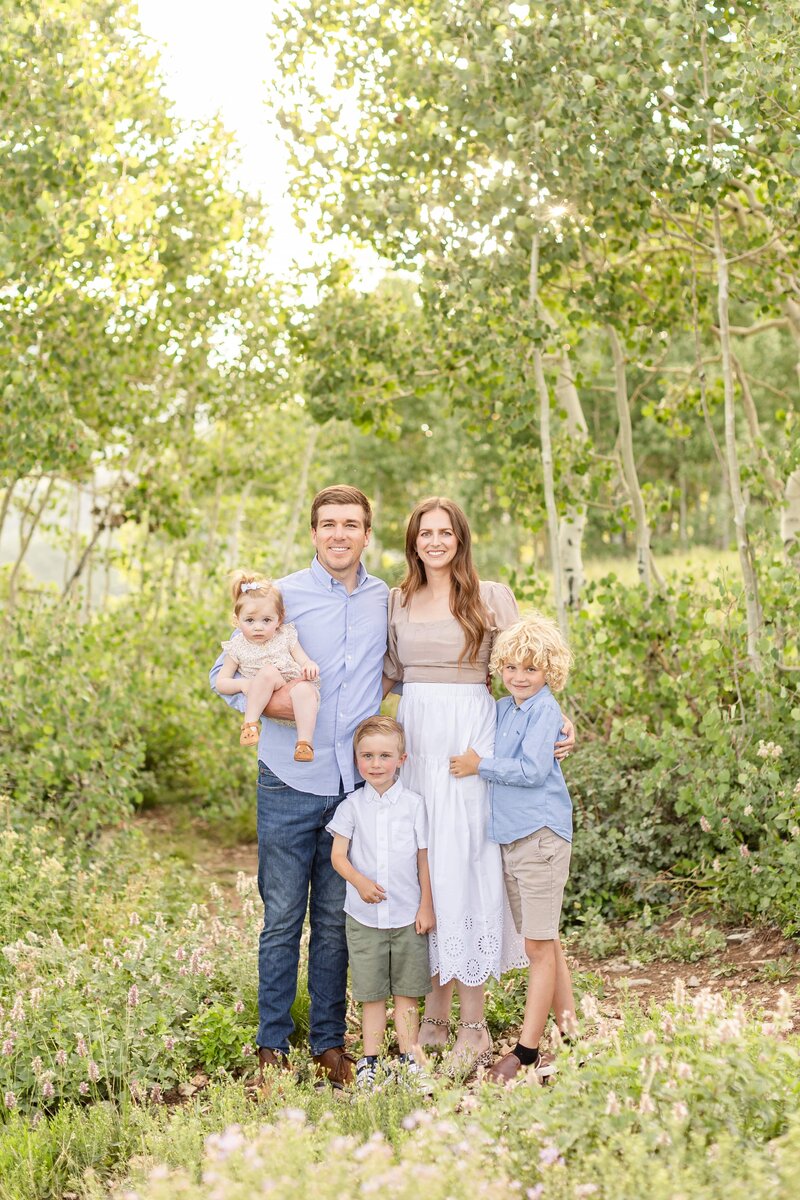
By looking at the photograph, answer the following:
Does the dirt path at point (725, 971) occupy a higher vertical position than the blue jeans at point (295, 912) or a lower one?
lower

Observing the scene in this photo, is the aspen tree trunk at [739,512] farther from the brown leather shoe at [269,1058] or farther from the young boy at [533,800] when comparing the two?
the brown leather shoe at [269,1058]

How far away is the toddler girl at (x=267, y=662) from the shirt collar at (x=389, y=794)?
26cm

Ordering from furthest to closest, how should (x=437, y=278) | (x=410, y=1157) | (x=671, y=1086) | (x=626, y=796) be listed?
(x=437, y=278)
(x=626, y=796)
(x=671, y=1086)
(x=410, y=1157)

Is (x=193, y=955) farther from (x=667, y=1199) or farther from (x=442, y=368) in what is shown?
(x=442, y=368)

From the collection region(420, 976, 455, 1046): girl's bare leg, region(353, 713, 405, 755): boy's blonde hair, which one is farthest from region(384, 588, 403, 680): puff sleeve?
region(420, 976, 455, 1046): girl's bare leg

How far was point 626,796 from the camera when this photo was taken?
20.7ft

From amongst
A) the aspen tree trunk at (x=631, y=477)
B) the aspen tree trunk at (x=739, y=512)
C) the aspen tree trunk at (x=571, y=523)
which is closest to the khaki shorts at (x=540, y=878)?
the aspen tree trunk at (x=739, y=512)

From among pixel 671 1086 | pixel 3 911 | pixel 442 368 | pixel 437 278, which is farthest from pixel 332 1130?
pixel 442 368

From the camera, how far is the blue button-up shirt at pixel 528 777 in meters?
4.12

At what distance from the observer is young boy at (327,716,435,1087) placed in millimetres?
4191

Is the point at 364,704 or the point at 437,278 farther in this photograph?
the point at 437,278

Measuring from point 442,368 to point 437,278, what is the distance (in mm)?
1135

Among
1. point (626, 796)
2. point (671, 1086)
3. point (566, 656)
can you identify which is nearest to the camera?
point (671, 1086)

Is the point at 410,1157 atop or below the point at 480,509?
below
